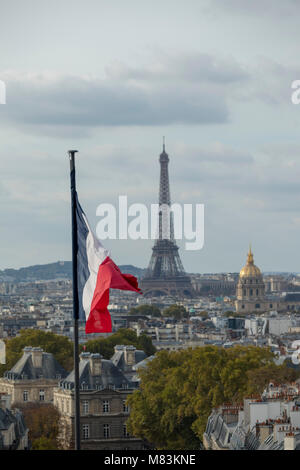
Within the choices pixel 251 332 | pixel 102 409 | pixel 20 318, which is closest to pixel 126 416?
pixel 102 409

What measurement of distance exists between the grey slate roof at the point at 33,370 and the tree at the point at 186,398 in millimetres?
10440

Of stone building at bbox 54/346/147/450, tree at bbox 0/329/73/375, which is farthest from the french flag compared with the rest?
tree at bbox 0/329/73/375

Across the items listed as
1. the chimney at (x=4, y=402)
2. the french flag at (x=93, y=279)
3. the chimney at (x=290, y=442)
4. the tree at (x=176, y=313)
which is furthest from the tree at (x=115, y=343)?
the tree at (x=176, y=313)

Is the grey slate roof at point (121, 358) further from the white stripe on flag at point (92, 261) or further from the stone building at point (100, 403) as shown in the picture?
the white stripe on flag at point (92, 261)

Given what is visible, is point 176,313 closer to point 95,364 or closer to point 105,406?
point 95,364

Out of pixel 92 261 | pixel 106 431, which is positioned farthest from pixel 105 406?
pixel 92 261

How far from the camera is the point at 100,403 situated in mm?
59844

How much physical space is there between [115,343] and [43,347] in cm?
965

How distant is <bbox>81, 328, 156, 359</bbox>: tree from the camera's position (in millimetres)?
82463

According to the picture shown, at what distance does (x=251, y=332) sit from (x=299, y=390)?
360 ft

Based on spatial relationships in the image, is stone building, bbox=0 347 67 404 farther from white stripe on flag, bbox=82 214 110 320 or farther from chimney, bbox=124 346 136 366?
white stripe on flag, bbox=82 214 110 320

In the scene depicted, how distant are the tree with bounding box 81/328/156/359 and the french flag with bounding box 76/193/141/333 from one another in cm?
6188
